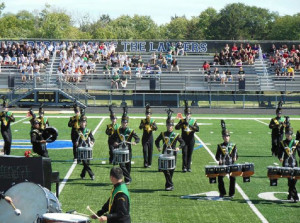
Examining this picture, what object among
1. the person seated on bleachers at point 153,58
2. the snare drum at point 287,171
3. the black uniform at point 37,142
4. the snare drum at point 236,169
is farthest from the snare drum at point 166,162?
the person seated on bleachers at point 153,58

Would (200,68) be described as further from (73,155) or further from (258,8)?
(258,8)

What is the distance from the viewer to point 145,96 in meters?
40.6

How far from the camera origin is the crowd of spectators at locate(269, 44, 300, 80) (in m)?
44.6

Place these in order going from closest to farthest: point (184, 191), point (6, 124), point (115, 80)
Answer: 1. point (184, 191)
2. point (6, 124)
3. point (115, 80)

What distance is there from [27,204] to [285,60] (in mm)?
38700

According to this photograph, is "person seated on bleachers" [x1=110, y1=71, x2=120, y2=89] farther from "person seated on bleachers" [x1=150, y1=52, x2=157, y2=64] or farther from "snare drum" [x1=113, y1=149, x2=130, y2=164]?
"snare drum" [x1=113, y1=149, x2=130, y2=164]

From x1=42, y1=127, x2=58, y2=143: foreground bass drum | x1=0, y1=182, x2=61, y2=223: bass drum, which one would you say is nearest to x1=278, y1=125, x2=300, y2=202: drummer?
x1=42, y1=127, x2=58, y2=143: foreground bass drum

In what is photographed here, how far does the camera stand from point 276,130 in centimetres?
2156

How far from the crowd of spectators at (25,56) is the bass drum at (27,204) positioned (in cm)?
3489

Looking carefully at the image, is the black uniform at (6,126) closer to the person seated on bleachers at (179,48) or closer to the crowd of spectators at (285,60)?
the crowd of spectators at (285,60)

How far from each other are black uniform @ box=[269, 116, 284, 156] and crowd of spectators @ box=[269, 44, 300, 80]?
867 inches

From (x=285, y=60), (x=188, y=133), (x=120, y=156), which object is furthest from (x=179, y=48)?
(x=120, y=156)

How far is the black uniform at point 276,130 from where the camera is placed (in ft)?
69.9

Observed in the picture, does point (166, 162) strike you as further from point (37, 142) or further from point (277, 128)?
point (277, 128)
